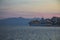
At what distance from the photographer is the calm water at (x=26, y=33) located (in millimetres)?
1818

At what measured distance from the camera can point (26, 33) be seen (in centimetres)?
184

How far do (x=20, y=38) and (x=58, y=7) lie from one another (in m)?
0.66

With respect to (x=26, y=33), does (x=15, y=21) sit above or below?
above

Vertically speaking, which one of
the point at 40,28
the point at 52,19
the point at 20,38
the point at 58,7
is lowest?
the point at 20,38

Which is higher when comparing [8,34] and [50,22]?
[50,22]

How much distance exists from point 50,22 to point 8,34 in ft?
1.90

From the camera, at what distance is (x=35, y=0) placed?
Result: 6.12 ft

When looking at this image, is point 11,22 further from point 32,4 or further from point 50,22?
point 50,22

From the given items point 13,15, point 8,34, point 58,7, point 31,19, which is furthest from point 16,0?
point 58,7

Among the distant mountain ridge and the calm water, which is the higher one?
the distant mountain ridge

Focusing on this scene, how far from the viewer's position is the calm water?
1818 mm

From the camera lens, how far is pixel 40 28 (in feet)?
6.07

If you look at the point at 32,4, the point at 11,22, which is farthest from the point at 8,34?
the point at 32,4

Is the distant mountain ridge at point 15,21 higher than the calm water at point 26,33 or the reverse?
higher
